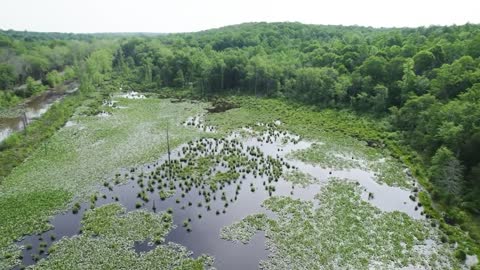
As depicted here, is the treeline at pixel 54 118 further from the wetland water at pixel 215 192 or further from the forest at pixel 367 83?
the wetland water at pixel 215 192

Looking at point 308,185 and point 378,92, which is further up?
point 378,92

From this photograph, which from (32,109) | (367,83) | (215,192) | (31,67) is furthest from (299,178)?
(31,67)

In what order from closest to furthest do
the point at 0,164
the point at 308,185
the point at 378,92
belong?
the point at 308,185
the point at 0,164
the point at 378,92

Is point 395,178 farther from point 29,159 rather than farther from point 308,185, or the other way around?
point 29,159

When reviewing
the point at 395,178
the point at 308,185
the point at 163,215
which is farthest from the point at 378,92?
the point at 163,215

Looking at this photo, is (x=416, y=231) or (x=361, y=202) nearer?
(x=416, y=231)

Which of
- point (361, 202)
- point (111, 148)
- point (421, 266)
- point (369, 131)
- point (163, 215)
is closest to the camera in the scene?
point (421, 266)

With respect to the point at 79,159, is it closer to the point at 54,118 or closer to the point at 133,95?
the point at 54,118
